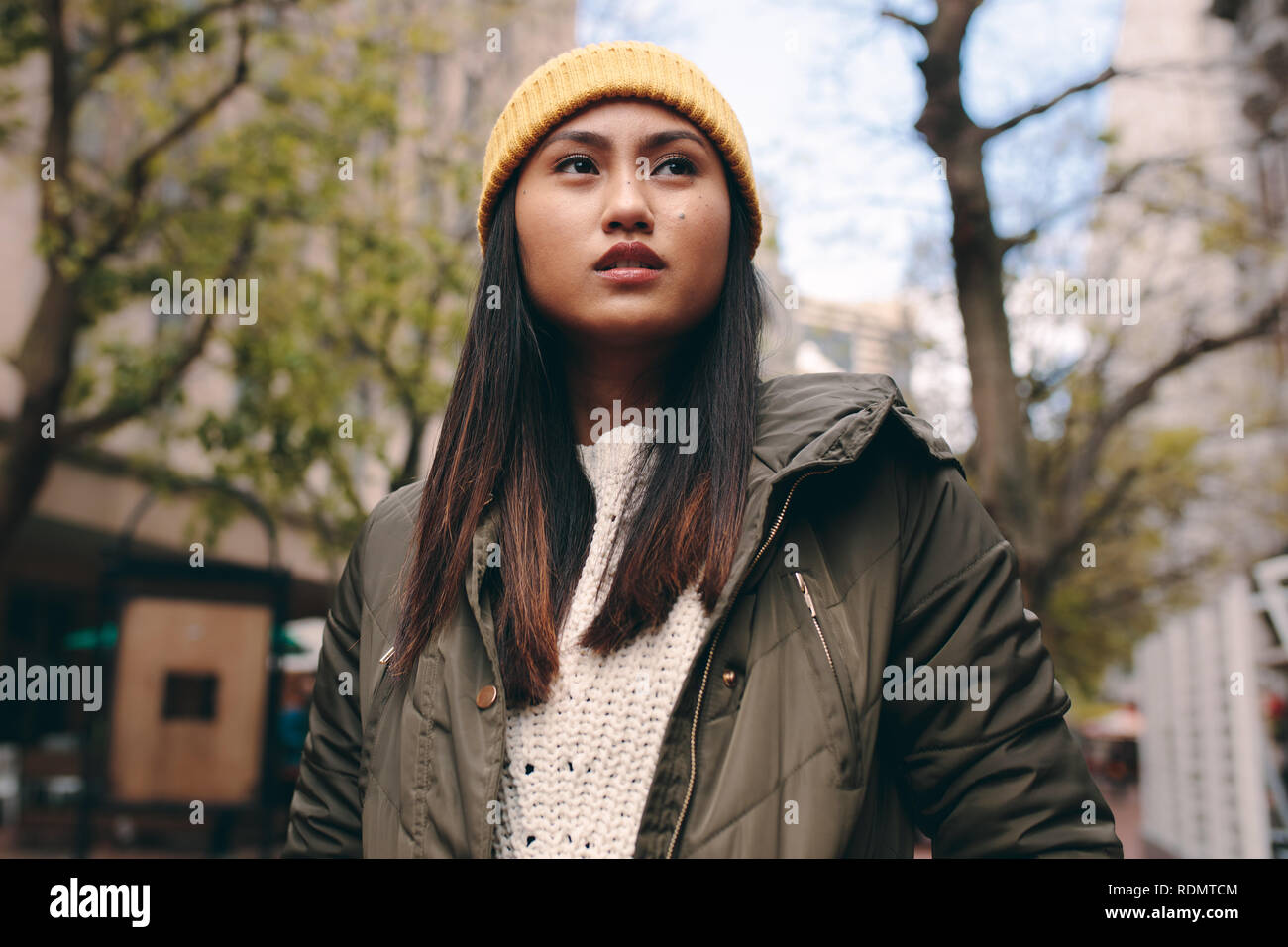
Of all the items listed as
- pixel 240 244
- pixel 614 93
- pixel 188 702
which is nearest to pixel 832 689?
pixel 614 93

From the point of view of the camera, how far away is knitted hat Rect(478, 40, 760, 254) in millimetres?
1971

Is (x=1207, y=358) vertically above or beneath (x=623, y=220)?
above

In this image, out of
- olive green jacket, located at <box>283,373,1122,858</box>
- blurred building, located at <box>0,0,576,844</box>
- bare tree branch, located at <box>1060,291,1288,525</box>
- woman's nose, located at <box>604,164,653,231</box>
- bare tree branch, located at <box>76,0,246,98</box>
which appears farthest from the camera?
blurred building, located at <box>0,0,576,844</box>

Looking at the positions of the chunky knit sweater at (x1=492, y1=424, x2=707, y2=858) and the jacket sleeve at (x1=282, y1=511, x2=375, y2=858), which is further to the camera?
the jacket sleeve at (x1=282, y1=511, x2=375, y2=858)

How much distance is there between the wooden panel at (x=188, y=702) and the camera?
731cm

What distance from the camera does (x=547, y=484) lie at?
78.5 inches

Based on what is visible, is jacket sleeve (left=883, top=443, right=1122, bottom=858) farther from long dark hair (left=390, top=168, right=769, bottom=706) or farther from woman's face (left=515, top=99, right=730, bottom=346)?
woman's face (left=515, top=99, right=730, bottom=346)

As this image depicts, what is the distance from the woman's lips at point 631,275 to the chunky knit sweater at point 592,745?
49 cm

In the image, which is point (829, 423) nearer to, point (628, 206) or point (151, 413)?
point (628, 206)

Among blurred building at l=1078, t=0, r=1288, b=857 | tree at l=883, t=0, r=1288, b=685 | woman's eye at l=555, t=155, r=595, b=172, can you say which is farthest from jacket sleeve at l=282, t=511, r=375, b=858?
blurred building at l=1078, t=0, r=1288, b=857

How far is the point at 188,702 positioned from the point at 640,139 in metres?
6.63
